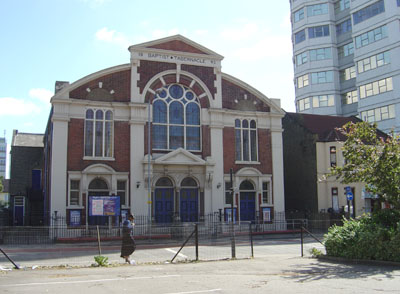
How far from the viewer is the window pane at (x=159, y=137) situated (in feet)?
104

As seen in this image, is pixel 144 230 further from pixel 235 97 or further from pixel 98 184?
pixel 235 97

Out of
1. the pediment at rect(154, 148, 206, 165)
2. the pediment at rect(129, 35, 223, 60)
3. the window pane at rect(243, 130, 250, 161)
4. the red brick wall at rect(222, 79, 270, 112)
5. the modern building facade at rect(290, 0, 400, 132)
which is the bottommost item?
the pediment at rect(154, 148, 206, 165)

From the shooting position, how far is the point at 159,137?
105 ft

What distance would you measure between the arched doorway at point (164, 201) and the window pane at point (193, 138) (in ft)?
9.65

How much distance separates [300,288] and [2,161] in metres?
200

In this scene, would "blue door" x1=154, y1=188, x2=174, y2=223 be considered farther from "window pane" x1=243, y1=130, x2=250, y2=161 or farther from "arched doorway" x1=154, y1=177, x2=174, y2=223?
"window pane" x1=243, y1=130, x2=250, y2=161

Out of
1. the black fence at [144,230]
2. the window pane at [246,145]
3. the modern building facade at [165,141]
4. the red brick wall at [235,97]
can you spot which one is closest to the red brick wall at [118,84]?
Result: the modern building facade at [165,141]

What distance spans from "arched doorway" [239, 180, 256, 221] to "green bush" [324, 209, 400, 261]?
621 inches

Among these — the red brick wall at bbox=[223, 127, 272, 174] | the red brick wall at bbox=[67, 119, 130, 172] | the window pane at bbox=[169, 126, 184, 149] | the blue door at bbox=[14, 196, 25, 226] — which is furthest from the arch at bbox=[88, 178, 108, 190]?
the blue door at bbox=[14, 196, 25, 226]

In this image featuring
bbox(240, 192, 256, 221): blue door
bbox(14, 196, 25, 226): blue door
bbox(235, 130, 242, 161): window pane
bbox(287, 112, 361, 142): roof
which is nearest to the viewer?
bbox(240, 192, 256, 221): blue door

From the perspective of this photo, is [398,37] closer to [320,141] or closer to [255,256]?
[320,141]

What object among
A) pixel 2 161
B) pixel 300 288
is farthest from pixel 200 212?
pixel 2 161

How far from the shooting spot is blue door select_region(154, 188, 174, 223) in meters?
31.3

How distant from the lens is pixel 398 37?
4916 centimetres
